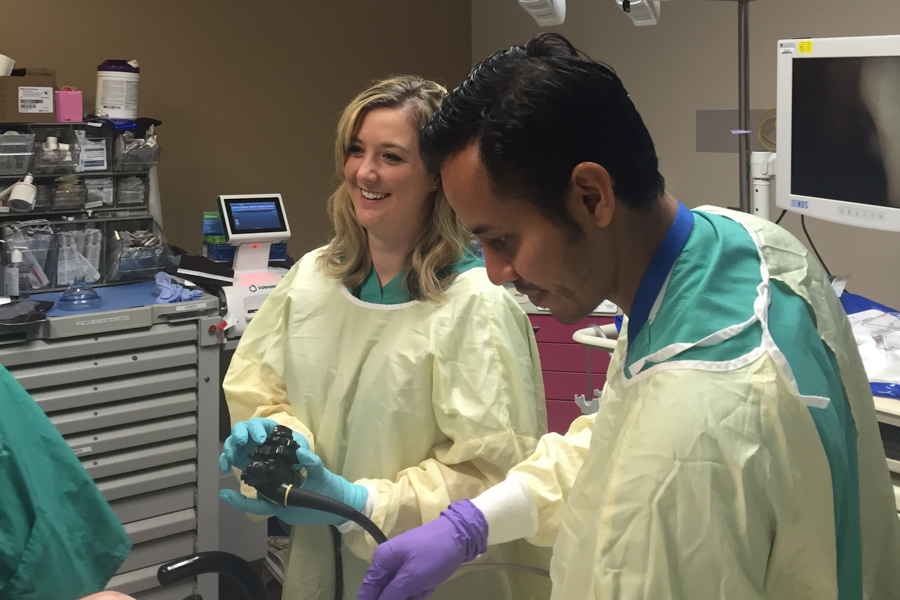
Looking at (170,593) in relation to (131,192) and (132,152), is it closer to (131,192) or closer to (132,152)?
(131,192)

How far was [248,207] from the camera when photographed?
260 cm

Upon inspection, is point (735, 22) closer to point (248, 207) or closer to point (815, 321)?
point (248, 207)

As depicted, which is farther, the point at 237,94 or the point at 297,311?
the point at 237,94

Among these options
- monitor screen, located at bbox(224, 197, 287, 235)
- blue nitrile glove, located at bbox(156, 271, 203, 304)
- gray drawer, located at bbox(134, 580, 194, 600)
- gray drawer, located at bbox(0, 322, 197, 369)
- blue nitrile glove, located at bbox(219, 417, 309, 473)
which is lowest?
gray drawer, located at bbox(134, 580, 194, 600)

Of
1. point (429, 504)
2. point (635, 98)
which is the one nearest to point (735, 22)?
point (635, 98)

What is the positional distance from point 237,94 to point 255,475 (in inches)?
85.5

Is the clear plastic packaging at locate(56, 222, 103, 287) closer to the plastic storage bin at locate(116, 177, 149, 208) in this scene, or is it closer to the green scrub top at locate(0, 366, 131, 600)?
the plastic storage bin at locate(116, 177, 149, 208)

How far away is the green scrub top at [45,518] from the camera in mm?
1243

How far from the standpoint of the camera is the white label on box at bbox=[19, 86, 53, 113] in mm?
2278

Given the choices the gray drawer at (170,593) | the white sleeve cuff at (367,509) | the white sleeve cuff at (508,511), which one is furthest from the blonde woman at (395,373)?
the gray drawer at (170,593)

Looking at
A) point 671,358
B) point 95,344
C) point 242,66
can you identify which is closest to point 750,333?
point 671,358

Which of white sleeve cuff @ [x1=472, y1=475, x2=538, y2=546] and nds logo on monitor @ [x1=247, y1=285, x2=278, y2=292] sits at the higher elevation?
nds logo on monitor @ [x1=247, y1=285, x2=278, y2=292]

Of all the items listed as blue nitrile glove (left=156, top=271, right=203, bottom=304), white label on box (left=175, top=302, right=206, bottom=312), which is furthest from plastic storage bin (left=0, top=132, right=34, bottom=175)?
white label on box (left=175, top=302, right=206, bottom=312)

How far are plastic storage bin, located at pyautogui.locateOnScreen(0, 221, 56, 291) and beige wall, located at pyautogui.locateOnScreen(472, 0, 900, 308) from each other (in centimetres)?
205
